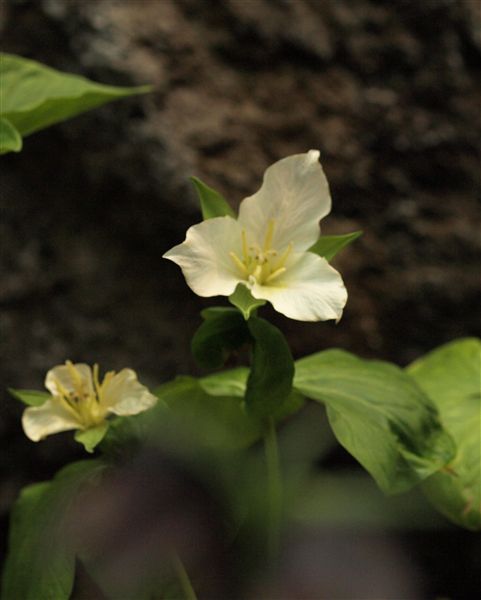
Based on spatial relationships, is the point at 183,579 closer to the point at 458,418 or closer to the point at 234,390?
the point at 234,390

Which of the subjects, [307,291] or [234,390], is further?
[234,390]

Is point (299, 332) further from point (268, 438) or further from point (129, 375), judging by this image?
point (129, 375)

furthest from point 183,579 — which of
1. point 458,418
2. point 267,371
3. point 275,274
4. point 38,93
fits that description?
point 38,93

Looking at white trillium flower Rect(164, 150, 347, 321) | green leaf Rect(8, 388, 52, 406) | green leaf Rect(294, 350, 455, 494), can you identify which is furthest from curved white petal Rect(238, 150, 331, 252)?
green leaf Rect(8, 388, 52, 406)

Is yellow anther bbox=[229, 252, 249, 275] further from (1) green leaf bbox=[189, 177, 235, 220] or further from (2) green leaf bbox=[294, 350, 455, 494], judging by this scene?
(2) green leaf bbox=[294, 350, 455, 494]

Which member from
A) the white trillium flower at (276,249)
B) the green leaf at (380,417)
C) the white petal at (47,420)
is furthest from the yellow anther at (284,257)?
the white petal at (47,420)

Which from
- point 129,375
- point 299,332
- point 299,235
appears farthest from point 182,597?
point 299,332
